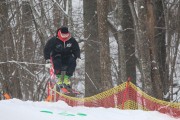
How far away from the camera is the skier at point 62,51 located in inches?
498

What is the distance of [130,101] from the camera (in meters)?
10.8

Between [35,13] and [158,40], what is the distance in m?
6.55

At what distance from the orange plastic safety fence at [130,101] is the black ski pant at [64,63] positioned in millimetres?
808

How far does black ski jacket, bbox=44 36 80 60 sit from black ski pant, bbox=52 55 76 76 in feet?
0.36

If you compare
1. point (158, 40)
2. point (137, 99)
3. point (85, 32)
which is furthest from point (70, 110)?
point (85, 32)

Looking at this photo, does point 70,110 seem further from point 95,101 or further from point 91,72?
point 91,72

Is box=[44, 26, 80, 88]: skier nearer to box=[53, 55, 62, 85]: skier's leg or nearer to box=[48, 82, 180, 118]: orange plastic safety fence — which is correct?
box=[53, 55, 62, 85]: skier's leg

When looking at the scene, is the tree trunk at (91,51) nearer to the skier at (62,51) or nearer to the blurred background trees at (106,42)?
the blurred background trees at (106,42)

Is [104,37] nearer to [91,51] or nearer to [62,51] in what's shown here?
[62,51]

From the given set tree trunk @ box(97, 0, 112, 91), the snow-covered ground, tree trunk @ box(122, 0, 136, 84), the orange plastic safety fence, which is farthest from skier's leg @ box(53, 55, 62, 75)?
tree trunk @ box(122, 0, 136, 84)

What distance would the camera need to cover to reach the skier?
41.5 feet

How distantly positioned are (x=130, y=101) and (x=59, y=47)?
9.56 feet

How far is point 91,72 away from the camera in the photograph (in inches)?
819

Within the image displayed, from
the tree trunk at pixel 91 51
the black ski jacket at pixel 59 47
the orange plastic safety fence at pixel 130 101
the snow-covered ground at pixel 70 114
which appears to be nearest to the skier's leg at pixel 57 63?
the black ski jacket at pixel 59 47
